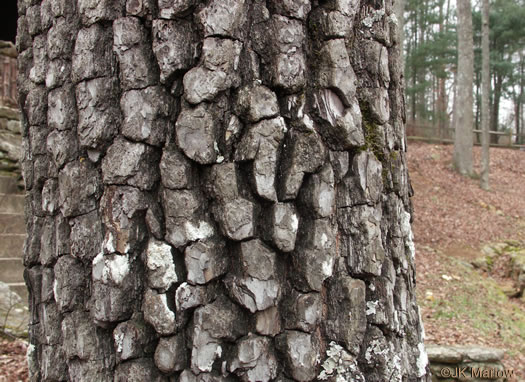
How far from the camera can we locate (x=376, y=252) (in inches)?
63.1

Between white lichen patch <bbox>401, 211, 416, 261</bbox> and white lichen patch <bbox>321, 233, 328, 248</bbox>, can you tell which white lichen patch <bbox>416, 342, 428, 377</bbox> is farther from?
white lichen patch <bbox>321, 233, 328, 248</bbox>

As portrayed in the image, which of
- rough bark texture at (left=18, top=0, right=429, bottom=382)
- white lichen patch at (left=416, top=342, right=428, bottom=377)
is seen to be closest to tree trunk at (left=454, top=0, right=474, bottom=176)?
white lichen patch at (left=416, top=342, right=428, bottom=377)

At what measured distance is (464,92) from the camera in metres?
15.5

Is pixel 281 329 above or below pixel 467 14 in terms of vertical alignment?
below

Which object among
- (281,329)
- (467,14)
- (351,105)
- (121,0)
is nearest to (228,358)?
(281,329)

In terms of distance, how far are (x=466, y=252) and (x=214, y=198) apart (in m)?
9.30

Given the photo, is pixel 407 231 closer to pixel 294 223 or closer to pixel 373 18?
pixel 294 223

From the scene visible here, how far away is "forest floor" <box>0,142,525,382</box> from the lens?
232 inches

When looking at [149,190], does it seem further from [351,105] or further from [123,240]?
[351,105]

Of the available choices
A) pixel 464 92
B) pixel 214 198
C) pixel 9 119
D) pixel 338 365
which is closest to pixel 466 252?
pixel 464 92

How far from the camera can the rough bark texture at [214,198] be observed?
57.1 inches

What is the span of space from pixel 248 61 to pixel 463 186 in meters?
14.7

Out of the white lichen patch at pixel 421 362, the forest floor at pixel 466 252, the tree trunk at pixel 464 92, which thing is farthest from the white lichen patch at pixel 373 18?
the tree trunk at pixel 464 92

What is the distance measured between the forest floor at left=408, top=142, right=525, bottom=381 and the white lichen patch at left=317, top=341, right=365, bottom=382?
4.60 metres
